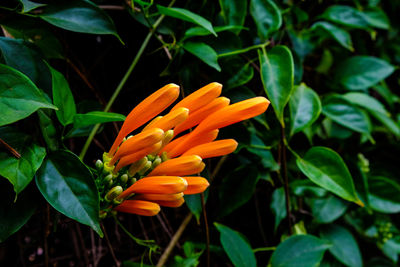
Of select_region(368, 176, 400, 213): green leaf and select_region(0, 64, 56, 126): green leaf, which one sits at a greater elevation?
select_region(0, 64, 56, 126): green leaf

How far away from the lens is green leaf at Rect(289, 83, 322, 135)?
0.92 metres

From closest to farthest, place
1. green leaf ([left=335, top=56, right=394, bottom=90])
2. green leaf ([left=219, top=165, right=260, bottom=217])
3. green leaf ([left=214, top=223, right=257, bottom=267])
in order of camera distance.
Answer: green leaf ([left=214, top=223, right=257, bottom=267]) < green leaf ([left=219, top=165, right=260, bottom=217]) < green leaf ([left=335, top=56, right=394, bottom=90])

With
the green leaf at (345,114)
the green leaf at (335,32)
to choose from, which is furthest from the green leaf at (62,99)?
the green leaf at (335,32)

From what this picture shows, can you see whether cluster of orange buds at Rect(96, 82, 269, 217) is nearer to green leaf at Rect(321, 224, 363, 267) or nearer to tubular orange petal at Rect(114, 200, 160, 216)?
tubular orange petal at Rect(114, 200, 160, 216)

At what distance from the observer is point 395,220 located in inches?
57.4

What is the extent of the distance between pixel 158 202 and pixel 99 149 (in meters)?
0.42

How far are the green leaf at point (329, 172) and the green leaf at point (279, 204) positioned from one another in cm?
20

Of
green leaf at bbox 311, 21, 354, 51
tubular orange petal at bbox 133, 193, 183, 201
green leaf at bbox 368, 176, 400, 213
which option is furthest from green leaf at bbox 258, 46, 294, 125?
green leaf at bbox 368, 176, 400, 213

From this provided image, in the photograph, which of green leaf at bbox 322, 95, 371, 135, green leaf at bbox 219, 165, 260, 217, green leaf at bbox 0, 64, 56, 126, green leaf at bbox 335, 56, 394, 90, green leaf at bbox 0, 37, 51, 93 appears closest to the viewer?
green leaf at bbox 0, 64, 56, 126

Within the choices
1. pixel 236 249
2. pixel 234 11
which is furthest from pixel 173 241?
pixel 234 11

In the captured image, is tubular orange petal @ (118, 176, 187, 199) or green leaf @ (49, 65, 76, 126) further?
green leaf @ (49, 65, 76, 126)

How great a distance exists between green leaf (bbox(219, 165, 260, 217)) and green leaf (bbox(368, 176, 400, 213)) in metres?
0.50

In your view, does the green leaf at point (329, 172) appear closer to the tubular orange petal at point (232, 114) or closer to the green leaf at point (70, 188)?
the tubular orange petal at point (232, 114)

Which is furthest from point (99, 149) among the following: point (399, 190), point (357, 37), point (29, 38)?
point (357, 37)
